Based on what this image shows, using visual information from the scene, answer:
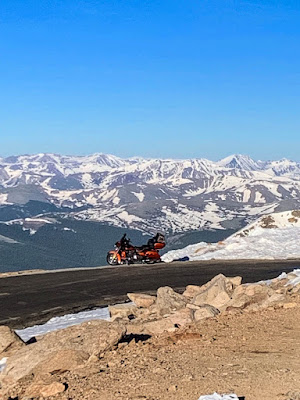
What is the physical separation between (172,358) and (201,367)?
744 mm

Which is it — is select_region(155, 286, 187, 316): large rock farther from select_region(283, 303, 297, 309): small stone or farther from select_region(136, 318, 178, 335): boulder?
select_region(283, 303, 297, 309): small stone

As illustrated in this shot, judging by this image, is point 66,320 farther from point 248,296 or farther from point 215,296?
point 248,296

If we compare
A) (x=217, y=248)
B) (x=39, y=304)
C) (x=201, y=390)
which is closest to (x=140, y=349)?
(x=201, y=390)

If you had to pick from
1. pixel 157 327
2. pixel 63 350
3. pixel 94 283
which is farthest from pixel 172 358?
pixel 94 283

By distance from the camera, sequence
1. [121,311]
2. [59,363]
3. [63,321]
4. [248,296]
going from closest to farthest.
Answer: [59,363], [248,296], [121,311], [63,321]

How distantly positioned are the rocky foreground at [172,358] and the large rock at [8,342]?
0.02 metres

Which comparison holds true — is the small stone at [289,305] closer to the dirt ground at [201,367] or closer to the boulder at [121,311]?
the dirt ground at [201,367]

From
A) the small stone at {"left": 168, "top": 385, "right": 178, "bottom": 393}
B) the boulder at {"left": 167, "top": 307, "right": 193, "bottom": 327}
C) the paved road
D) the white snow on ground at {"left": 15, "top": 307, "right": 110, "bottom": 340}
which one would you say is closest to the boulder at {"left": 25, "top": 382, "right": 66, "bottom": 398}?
the small stone at {"left": 168, "top": 385, "right": 178, "bottom": 393}

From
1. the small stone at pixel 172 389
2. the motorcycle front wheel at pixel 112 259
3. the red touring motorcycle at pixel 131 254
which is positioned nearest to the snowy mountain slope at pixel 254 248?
the red touring motorcycle at pixel 131 254

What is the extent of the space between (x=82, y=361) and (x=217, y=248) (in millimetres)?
26534

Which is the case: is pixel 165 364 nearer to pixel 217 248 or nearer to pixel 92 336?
pixel 92 336

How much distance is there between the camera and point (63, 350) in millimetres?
8352

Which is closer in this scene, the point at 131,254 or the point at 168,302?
the point at 168,302

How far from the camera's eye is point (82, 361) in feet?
27.4
